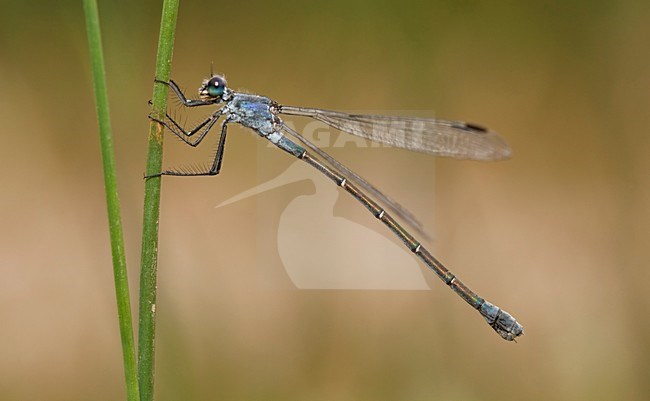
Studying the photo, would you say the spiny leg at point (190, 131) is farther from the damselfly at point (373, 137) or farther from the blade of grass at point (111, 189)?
the blade of grass at point (111, 189)

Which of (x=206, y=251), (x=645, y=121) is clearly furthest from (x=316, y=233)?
(x=645, y=121)

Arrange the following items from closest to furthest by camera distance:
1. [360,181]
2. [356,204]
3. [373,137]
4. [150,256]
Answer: [150,256] → [360,181] → [373,137] → [356,204]

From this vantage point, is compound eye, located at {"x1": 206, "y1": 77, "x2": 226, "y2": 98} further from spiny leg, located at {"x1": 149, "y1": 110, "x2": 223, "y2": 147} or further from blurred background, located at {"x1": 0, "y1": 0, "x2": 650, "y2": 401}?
blurred background, located at {"x1": 0, "y1": 0, "x2": 650, "y2": 401}

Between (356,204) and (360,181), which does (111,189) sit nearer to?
(360,181)

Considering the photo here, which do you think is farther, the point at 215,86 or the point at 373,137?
the point at 373,137

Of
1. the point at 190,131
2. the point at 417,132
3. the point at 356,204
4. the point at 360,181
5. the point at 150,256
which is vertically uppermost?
the point at 417,132

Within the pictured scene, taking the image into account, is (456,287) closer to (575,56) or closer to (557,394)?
(557,394)

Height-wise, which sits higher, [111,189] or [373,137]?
[373,137]

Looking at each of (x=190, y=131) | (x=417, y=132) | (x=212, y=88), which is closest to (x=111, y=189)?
(x=190, y=131)
